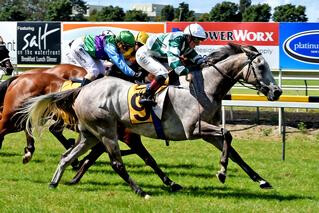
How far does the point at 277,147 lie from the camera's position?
44.1 ft

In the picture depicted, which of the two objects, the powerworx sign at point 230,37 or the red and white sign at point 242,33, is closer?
the powerworx sign at point 230,37

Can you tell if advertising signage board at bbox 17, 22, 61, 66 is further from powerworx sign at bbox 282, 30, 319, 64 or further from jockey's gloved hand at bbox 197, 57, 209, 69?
jockey's gloved hand at bbox 197, 57, 209, 69

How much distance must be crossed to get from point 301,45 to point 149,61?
873 centimetres

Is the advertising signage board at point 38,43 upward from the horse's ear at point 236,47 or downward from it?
downward

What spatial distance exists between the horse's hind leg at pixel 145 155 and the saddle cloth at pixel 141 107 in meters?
0.87

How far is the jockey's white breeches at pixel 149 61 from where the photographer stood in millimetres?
8422

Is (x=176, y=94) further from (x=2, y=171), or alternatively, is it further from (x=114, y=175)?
(x=2, y=171)

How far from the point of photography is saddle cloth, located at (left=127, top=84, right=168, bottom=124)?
817cm

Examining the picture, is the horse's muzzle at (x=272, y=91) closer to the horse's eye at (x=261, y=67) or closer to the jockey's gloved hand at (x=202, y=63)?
the horse's eye at (x=261, y=67)

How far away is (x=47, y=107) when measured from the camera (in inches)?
346

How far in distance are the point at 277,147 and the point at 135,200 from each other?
6.35m

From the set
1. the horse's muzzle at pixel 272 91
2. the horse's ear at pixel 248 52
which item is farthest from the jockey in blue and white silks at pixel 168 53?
the horse's muzzle at pixel 272 91

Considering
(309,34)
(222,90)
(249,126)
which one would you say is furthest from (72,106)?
(309,34)

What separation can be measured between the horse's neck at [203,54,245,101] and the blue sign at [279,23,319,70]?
8.49 meters
